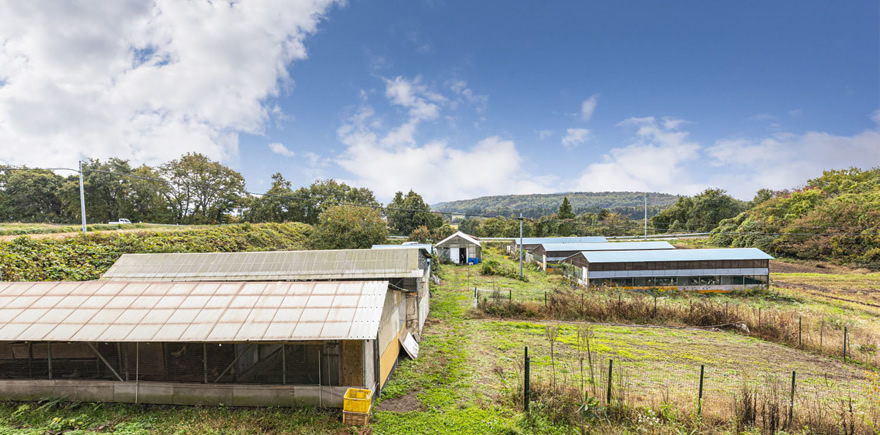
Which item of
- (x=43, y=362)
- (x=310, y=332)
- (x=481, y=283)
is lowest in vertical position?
(x=481, y=283)

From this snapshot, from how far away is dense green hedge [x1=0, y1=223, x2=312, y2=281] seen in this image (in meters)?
14.6

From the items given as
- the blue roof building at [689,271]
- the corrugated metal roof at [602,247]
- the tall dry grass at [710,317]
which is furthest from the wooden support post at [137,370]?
the corrugated metal roof at [602,247]

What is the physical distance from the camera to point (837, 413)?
686cm

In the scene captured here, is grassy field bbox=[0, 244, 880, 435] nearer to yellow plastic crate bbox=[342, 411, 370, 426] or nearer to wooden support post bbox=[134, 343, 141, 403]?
yellow plastic crate bbox=[342, 411, 370, 426]

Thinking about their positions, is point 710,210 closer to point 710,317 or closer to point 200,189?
point 710,317

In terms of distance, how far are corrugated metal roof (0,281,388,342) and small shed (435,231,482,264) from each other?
27446mm

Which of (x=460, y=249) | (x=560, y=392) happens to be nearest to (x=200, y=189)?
(x=460, y=249)

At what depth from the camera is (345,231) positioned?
28.9 meters

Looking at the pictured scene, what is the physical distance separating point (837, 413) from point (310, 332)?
35.3 feet

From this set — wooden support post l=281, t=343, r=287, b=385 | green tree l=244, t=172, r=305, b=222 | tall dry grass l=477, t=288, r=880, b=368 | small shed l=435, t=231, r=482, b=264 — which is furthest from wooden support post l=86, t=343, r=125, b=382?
green tree l=244, t=172, r=305, b=222

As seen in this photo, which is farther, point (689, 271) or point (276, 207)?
point (276, 207)

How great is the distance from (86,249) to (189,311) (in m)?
15.2

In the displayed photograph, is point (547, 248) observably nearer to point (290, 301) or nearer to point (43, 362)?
point (290, 301)

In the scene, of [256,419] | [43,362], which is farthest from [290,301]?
[43,362]
